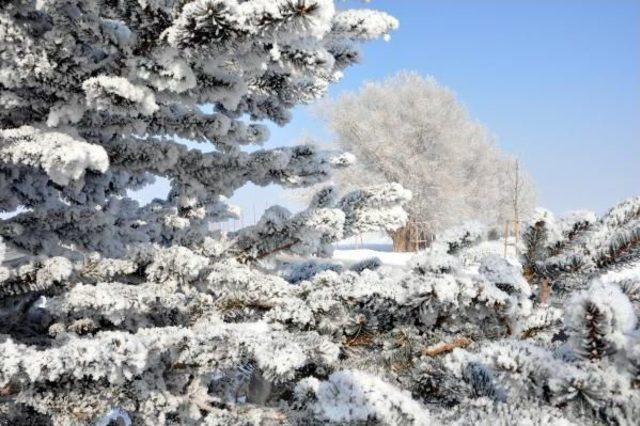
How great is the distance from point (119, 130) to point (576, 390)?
2300mm

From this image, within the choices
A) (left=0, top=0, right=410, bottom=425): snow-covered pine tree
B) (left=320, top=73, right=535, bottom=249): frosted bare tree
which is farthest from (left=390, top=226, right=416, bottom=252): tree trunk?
(left=0, top=0, right=410, bottom=425): snow-covered pine tree

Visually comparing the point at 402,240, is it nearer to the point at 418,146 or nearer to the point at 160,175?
the point at 418,146

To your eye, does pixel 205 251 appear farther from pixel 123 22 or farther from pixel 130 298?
pixel 123 22

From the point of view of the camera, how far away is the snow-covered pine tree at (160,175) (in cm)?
159

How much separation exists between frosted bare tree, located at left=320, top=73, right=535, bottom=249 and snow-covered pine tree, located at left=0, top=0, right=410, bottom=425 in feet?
89.1

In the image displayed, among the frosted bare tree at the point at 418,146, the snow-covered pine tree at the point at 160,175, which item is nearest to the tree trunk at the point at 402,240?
the frosted bare tree at the point at 418,146

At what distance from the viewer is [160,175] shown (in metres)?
2.88

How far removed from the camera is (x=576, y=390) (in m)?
0.94

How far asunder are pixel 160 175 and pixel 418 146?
30.3m

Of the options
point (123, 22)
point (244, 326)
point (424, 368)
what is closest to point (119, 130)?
point (123, 22)

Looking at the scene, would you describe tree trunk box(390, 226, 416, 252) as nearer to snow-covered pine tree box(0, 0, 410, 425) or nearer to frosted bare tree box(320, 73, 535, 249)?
frosted bare tree box(320, 73, 535, 249)

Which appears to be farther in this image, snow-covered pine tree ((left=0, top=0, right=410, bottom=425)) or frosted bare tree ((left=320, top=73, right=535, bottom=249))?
frosted bare tree ((left=320, top=73, right=535, bottom=249))

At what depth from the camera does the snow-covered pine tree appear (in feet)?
5.21

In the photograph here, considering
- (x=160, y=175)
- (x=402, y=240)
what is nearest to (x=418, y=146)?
(x=402, y=240)
